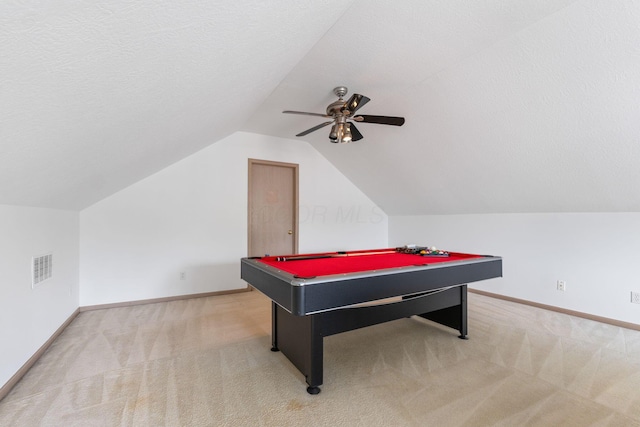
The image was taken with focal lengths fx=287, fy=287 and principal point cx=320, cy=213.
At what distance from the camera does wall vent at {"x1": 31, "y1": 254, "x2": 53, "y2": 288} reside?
2143 millimetres

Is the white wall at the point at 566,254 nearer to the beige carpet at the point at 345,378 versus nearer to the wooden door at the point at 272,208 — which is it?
the beige carpet at the point at 345,378

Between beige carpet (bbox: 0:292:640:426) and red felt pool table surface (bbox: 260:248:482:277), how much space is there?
72 cm

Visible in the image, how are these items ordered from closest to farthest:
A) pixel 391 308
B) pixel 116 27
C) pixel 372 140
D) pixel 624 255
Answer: pixel 116 27 < pixel 391 308 < pixel 624 255 < pixel 372 140

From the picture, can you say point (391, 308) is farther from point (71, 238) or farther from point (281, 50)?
point (71, 238)

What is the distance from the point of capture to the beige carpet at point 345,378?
5.17 ft

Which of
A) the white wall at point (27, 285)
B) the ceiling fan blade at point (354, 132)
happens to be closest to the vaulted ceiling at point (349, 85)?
the white wall at point (27, 285)

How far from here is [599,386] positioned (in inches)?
72.1

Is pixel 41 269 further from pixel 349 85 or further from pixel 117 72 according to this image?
pixel 349 85

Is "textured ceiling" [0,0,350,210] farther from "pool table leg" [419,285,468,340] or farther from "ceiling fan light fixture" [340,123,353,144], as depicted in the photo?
"pool table leg" [419,285,468,340]

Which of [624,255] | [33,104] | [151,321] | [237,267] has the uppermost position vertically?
[33,104]

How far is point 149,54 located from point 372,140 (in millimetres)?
3172

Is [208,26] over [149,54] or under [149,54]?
over

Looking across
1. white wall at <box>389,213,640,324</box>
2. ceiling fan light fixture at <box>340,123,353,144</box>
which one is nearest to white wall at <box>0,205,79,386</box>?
ceiling fan light fixture at <box>340,123,353,144</box>

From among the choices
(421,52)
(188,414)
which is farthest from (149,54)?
(421,52)
